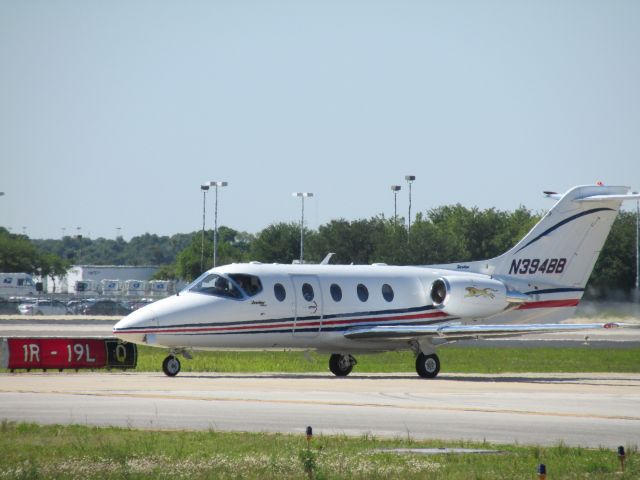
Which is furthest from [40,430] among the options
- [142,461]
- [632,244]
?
[632,244]

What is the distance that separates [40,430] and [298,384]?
41.8ft

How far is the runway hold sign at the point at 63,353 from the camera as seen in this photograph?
126ft

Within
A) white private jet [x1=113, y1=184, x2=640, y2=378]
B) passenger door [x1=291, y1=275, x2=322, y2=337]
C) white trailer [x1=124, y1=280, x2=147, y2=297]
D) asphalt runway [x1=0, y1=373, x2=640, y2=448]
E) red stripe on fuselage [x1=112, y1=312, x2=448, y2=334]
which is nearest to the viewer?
asphalt runway [x1=0, y1=373, x2=640, y2=448]

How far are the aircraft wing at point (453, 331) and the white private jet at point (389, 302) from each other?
0.04 m

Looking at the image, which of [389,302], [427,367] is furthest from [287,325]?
→ [427,367]

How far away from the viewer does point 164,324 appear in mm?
35406

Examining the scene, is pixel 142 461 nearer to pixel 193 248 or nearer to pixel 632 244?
pixel 632 244

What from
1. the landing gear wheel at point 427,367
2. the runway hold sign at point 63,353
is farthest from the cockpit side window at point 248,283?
the runway hold sign at point 63,353

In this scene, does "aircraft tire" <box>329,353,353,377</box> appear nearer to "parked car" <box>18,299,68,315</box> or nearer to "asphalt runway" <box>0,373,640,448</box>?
"asphalt runway" <box>0,373,640,448</box>

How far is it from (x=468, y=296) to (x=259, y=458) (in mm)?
22624

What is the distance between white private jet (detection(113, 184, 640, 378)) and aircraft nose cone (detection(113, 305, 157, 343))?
28 millimetres

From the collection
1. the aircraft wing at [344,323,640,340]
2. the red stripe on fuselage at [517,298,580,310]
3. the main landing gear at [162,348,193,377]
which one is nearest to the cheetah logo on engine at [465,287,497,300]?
the red stripe on fuselage at [517,298,580,310]

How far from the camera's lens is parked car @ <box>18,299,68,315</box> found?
377 feet

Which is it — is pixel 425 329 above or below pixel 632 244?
below
